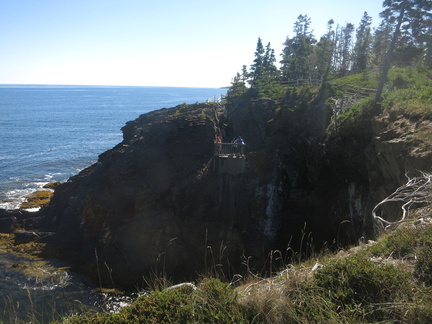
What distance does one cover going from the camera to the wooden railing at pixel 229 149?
23.0m

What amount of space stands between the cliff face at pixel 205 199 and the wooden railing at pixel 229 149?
2.78ft

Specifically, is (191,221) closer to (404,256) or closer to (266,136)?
(266,136)

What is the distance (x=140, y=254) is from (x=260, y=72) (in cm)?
2593

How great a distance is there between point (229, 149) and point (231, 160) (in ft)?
4.38

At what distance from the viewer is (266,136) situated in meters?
25.5

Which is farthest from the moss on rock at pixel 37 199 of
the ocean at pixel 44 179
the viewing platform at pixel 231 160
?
the viewing platform at pixel 231 160

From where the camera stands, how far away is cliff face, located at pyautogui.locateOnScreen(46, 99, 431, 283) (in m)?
20.4

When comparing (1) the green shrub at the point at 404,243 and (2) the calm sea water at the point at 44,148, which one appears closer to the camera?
(1) the green shrub at the point at 404,243

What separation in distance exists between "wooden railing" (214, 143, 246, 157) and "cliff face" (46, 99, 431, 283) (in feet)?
2.78

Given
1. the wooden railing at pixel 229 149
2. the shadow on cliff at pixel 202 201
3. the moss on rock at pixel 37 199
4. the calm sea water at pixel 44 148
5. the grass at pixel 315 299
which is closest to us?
the grass at pixel 315 299

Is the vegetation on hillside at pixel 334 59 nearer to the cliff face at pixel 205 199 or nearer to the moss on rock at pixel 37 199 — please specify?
the cliff face at pixel 205 199

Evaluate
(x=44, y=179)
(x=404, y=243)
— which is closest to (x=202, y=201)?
(x=404, y=243)

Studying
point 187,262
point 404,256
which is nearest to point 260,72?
point 187,262

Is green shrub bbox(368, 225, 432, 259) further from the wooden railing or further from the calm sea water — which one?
the calm sea water
